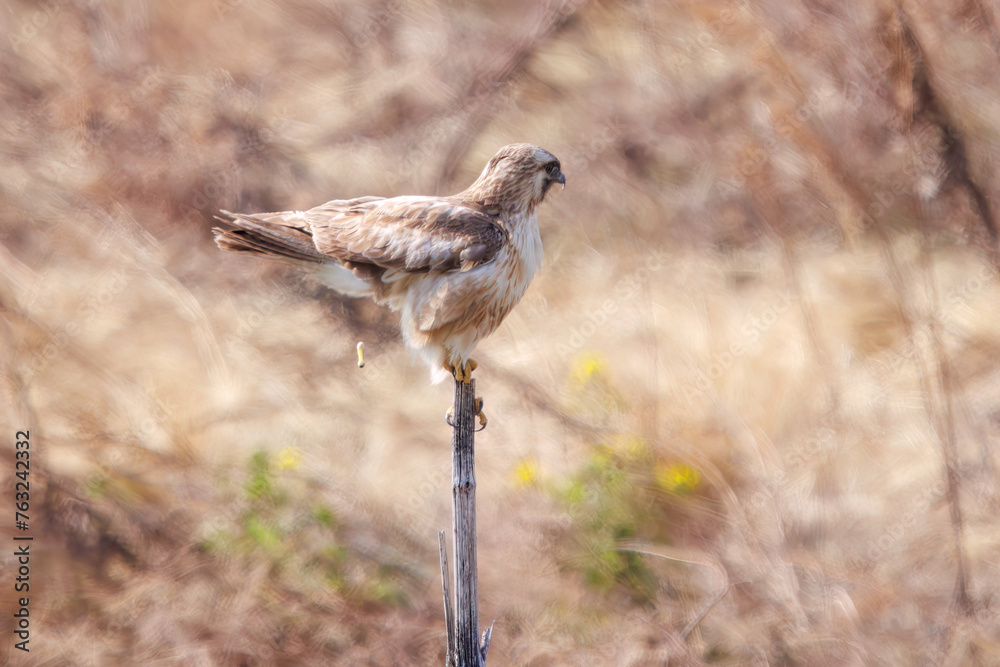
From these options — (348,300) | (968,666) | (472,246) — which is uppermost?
(348,300)

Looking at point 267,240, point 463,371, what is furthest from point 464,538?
point 267,240

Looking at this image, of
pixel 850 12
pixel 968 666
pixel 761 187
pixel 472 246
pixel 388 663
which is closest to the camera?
pixel 472 246

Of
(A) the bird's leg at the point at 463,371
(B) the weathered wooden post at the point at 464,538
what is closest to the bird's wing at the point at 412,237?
(A) the bird's leg at the point at 463,371

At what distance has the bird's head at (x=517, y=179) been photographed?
3.01m

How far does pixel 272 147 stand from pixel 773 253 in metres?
4.08

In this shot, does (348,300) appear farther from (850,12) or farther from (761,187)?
(850,12)

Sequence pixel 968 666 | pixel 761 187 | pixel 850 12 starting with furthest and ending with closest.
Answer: pixel 761 187, pixel 850 12, pixel 968 666

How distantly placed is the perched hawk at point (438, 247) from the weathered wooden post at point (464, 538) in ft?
0.90

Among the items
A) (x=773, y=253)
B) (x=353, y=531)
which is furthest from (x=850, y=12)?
(x=353, y=531)

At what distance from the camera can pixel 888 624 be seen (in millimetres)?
5047

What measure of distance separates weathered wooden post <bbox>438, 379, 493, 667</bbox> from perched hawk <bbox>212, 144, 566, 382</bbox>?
10.8 inches

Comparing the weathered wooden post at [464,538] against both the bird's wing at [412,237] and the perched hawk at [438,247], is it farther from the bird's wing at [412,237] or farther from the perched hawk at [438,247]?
the bird's wing at [412,237]

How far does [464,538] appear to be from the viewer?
2.85 meters

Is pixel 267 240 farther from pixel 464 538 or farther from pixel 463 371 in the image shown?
pixel 464 538
